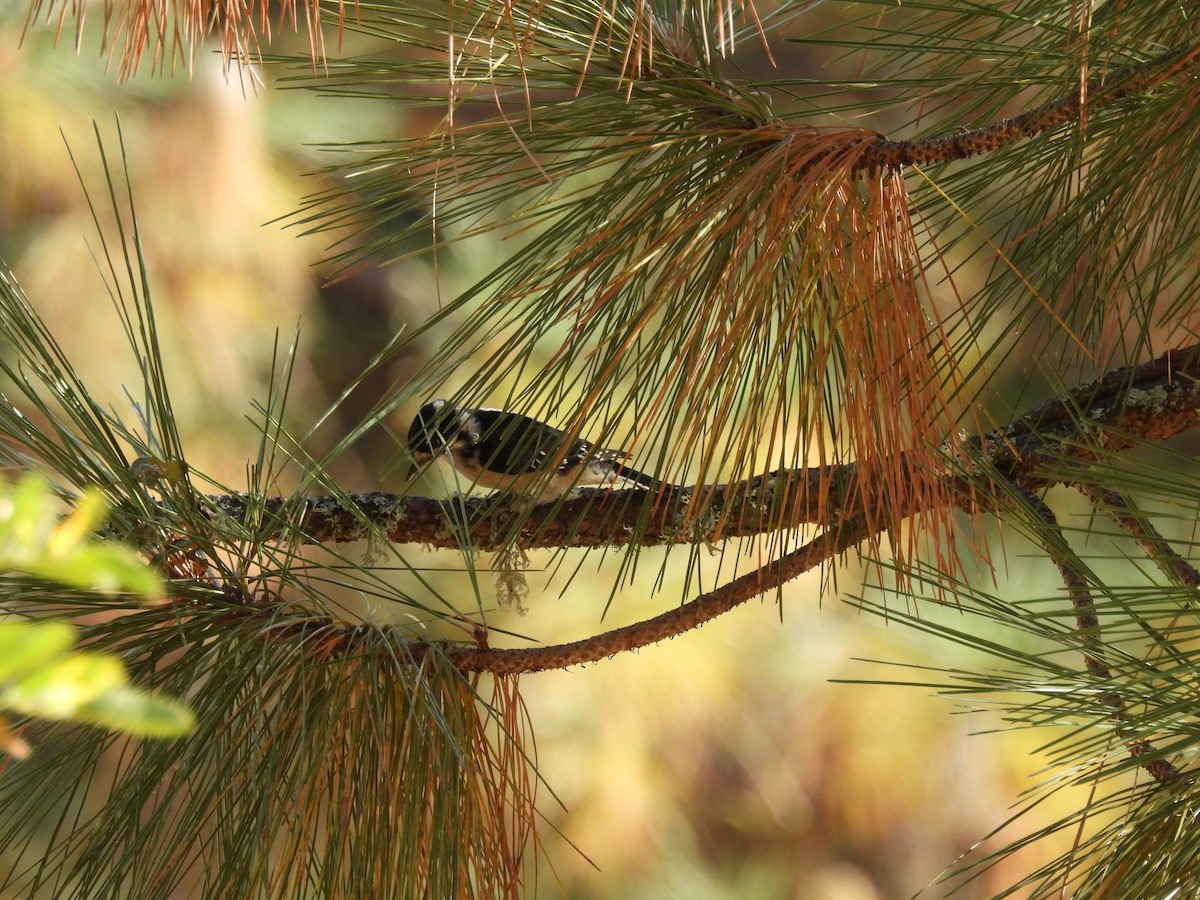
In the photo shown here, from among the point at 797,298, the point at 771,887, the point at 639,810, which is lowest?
the point at 771,887

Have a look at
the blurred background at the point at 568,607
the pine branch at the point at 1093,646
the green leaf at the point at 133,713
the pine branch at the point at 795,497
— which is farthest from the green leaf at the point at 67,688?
the blurred background at the point at 568,607

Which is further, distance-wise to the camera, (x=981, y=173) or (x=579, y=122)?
(x=981, y=173)

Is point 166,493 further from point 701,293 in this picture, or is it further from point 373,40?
point 373,40

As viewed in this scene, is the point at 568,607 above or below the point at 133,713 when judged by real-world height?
below

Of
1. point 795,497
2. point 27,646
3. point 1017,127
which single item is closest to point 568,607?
point 795,497

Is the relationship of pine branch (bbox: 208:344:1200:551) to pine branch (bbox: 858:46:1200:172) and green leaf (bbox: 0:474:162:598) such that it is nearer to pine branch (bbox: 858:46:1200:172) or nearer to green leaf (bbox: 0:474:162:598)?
pine branch (bbox: 858:46:1200:172)

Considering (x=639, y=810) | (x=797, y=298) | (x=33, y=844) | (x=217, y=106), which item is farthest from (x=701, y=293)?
(x=33, y=844)

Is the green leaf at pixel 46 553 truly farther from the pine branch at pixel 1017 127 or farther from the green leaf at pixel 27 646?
the pine branch at pixel 1017 127

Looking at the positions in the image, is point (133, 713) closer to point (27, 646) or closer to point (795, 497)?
point (27, 646)

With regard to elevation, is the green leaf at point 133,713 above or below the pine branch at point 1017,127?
below
